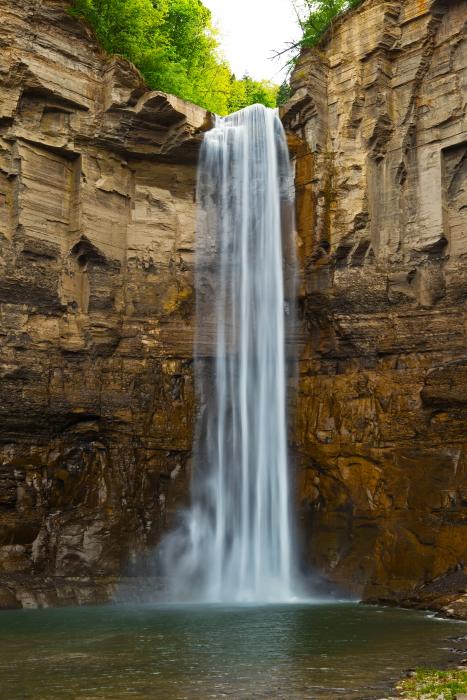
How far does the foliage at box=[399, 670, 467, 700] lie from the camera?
8.72 metres

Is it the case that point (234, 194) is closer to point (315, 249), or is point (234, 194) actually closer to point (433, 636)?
point (315, 249)

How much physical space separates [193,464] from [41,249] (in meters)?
7.38

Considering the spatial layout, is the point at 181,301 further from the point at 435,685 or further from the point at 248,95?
the point at 248,95

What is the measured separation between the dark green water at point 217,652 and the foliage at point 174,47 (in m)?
18.0

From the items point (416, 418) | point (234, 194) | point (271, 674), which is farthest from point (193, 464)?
point (271, 674)

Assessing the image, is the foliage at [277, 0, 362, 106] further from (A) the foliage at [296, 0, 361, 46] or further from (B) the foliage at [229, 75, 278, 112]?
(B) the foliage at [229, 75, 278, 112]

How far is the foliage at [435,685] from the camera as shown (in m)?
8.72

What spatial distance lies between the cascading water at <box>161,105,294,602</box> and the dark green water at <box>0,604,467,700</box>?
12.9 ft

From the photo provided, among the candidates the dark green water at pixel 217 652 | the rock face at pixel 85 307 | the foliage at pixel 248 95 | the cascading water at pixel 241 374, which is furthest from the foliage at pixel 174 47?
the dark green water at pixel 217 652

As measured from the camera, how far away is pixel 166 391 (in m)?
23.8

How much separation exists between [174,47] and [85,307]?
1387cm

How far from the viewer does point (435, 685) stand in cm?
918

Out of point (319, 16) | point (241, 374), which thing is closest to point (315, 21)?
point (319, 16)

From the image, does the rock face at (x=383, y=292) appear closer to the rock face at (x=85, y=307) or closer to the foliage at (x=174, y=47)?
the rock face at (x=85, y=307)
